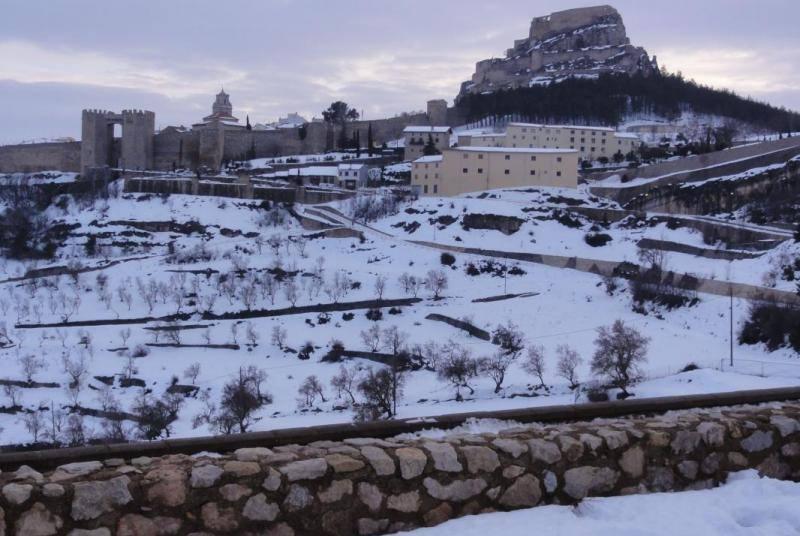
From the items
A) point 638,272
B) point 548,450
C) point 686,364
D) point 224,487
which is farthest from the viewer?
point 638,272

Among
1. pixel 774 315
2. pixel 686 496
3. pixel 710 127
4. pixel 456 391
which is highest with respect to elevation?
pixel 710 127

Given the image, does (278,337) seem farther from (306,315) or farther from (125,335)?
(125,335)

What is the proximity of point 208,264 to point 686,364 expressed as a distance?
1710cm

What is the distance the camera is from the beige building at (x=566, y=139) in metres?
44.2

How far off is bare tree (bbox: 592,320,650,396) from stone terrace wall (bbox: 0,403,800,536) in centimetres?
1334

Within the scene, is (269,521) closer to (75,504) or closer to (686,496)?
(75,504)

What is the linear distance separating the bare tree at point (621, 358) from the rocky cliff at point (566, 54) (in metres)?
45.0

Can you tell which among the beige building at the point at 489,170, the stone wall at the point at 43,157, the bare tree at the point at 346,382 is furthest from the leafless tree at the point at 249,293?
the stone wall at the point at 43,157

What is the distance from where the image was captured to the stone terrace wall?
8.09 ft

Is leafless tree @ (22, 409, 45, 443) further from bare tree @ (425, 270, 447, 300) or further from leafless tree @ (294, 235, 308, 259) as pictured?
leafless tree @ (294, 235, 308, 259)

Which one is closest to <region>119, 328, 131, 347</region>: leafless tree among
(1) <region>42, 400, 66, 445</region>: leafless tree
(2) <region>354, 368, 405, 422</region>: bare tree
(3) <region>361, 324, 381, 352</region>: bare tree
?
(1) <region>42, 400, 66, 445</region>: leafless tree

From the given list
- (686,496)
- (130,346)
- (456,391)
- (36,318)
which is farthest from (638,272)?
(686,496)

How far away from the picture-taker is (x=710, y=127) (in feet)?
159

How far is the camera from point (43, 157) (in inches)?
1804
